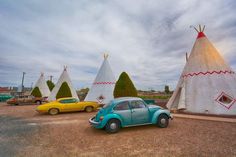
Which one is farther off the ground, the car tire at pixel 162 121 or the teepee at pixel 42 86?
the teepee at pixel 42 86

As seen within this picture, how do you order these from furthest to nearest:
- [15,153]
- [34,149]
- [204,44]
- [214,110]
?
1. [204,44]
2. [214,110]
3. [34,149]
4. [15,153]

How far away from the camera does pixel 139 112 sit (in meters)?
6.12

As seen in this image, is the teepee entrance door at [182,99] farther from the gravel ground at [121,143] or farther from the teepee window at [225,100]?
the gravel ground at [121,143]

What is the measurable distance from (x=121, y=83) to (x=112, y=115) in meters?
7.59

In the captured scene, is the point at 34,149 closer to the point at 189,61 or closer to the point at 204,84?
the point at 204,84

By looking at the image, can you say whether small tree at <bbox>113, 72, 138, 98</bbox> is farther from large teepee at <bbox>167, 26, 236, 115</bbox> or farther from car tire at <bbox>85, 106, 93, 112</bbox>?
large teepee at <bbox>167, 26, 236, 115</bbox>

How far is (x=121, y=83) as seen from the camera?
13.2m

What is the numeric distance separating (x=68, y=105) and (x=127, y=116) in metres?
6.74

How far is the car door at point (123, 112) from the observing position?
5912mm

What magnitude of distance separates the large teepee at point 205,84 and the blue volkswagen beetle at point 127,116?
536cm

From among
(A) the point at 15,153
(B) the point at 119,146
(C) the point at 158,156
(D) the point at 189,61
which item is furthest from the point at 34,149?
(D) the point at 189,61

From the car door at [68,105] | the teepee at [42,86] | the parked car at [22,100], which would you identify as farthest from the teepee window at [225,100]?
the teepee at [42,86]

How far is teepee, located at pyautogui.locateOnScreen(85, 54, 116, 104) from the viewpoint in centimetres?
1700

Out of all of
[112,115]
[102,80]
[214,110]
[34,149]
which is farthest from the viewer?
[102,80]
